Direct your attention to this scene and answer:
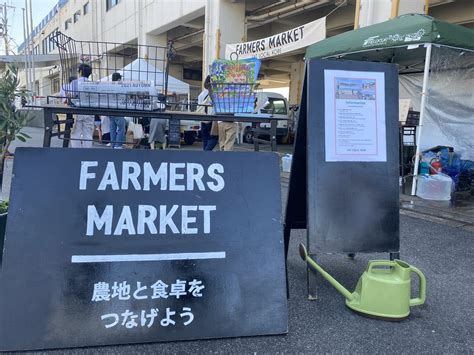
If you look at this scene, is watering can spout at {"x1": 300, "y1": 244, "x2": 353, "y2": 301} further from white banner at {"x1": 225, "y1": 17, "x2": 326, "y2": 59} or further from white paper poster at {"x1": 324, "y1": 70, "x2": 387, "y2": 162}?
white banner at {"x1": 225, "y1": 17, "x2": 326, "y2": 59}

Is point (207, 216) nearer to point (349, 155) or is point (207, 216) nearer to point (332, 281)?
point (332, 281)

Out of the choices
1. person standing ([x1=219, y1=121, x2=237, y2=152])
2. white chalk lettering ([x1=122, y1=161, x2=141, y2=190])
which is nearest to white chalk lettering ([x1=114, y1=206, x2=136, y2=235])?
white chalk lettering ([x1=122, y1=161, x2=141, y2=190])

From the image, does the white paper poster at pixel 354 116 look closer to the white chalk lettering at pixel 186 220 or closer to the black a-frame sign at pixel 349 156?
the black a-frame sign at pixel 349 156

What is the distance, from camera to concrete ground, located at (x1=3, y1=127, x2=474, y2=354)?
2.00 meters

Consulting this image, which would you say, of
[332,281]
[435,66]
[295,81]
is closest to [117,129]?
[435,66]

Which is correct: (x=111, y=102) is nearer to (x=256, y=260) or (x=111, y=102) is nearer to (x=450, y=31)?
(x=256, y=260)

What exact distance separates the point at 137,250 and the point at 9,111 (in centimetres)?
144

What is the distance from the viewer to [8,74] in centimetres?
269

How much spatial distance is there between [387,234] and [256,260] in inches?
42.7

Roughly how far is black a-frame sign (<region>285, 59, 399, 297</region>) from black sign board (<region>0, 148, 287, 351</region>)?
48cm

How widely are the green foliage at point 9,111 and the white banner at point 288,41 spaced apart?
19.2 ft

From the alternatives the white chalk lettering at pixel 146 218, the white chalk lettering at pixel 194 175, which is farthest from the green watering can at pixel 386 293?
the white chalk lettering at pixel 146 218

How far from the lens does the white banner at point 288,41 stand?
28.2 ft

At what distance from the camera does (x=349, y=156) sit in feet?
8.59
